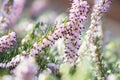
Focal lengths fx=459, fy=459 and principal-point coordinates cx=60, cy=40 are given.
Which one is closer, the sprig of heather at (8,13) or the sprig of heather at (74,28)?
the sprig of heather at (74,28)

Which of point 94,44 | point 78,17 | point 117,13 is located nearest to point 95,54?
point 94,44

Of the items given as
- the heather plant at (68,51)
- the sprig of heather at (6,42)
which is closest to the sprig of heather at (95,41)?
the heather plant at (68,51)

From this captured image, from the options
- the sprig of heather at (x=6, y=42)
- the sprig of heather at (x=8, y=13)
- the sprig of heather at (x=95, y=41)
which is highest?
the sprig of heather at (x=8, y=13)

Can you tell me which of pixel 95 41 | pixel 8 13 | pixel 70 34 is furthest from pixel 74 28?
pixel 8 13

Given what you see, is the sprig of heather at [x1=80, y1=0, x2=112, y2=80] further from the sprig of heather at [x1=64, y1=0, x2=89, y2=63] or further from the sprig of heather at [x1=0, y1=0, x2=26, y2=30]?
the sprig of heather at [x1=0, y1=0, x2=26, y2=30]

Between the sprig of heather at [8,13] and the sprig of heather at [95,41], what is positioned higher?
the sprig of heather at [8,13]

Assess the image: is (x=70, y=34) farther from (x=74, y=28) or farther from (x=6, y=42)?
(x=6, y=42)

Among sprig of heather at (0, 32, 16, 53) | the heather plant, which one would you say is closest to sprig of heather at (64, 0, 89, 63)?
the heather plant

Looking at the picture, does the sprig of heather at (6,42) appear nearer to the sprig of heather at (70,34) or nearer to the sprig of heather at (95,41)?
the sprig of heather at (70,34)
